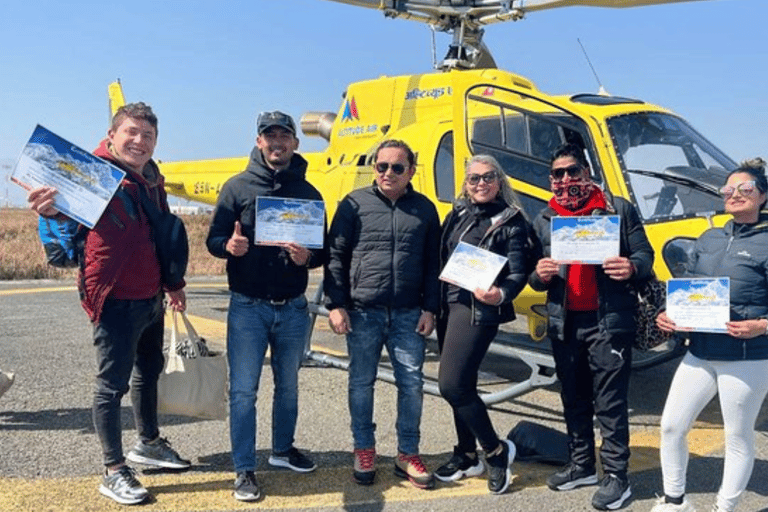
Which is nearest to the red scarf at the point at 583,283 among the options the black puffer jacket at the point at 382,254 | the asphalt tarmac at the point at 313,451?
the black puffer jacket at the point at 382,254

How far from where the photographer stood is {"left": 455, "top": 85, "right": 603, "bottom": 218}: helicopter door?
5.35 metres

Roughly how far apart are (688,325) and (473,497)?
140 centimetres

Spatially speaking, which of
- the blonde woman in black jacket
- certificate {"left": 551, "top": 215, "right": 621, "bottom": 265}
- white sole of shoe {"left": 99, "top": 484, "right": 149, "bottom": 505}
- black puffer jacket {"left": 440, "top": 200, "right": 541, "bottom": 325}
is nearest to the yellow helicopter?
the blonde woman in black jacket

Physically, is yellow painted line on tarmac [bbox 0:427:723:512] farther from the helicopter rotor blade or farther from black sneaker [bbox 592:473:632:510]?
the helicopter rotor blade

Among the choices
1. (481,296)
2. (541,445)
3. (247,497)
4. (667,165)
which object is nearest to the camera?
(481,296)

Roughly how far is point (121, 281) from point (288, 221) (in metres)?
0.84

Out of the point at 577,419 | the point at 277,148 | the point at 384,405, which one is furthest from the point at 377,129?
the point at 577,419

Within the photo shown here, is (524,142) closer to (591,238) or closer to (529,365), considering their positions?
(529,365)

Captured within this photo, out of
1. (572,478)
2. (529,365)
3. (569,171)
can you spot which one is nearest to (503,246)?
(569,171)

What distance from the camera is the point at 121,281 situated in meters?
3.40

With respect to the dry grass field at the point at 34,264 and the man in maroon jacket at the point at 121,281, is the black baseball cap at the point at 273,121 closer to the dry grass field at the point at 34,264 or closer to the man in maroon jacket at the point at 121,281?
the man in maroon jacket at the point at 121,281

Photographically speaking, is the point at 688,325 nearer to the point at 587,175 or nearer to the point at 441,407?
the point at 587,175

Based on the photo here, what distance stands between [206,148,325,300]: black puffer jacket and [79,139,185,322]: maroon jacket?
33 cm

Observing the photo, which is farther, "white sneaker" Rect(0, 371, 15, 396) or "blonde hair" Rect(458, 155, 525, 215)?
"white sneaker" Rect(0, 371, 15, 396)
